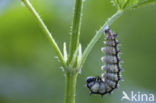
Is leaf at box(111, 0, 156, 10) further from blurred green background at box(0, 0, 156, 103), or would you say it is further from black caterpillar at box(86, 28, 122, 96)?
blurred green background at box(0, 0, 156, 103)

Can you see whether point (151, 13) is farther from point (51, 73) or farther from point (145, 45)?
point (51, 73)

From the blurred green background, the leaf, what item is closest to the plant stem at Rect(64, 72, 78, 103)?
the leaf

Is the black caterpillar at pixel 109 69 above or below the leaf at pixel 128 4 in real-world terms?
below

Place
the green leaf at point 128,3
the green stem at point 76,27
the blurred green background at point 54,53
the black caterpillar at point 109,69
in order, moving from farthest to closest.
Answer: the blurred green background at point 54,53, the black caterpillar at point 109,69, the green leaf at point 128,3, the green stem at point 76,27

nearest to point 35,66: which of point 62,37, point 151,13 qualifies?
point 62,37

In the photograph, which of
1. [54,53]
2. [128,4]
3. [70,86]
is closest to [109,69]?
[128,4]

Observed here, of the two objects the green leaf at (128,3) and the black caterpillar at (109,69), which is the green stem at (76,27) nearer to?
the green leaf at (128,3)

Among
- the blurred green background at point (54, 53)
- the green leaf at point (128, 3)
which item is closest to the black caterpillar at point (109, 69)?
the green leaf at point (128, 3)
